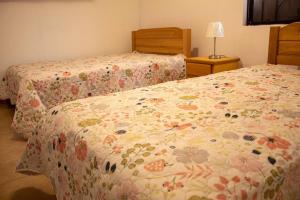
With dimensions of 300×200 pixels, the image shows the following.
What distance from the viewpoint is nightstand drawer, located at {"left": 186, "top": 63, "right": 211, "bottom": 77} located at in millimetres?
2787

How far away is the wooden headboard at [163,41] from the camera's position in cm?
344

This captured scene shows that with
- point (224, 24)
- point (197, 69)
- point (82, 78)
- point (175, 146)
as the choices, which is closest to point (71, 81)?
point (82, 78)

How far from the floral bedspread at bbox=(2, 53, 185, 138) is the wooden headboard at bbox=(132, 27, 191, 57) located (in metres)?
0.19

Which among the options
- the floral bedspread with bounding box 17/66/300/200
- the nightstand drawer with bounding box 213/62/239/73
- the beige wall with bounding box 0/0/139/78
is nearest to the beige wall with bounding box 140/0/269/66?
the nightstand drawer with bounding box 213/62/239/73

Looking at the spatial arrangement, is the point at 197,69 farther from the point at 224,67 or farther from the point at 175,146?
the point at 175,146

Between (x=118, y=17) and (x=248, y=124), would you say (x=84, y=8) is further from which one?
(x=248, y=124)

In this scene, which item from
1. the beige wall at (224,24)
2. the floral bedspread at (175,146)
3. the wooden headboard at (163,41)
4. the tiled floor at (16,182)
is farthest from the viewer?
the wooden headboard at (163,41)

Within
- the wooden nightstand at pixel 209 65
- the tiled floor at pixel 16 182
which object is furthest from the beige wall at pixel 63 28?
the wooden nightstand at pixel 209 65

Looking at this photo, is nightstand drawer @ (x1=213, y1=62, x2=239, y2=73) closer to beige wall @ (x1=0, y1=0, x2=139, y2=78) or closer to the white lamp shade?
the white lamp shade

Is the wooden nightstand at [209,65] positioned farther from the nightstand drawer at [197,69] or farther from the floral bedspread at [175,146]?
the floral bedspread at [175,146]

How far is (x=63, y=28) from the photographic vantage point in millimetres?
3947

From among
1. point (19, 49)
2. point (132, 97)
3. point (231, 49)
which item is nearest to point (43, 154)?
point (132, 97)

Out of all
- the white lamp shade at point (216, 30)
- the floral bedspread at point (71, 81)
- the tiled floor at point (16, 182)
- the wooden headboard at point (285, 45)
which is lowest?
the tiled floor at point (16, 182)

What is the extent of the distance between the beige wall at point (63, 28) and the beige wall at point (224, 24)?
777 millimetres
